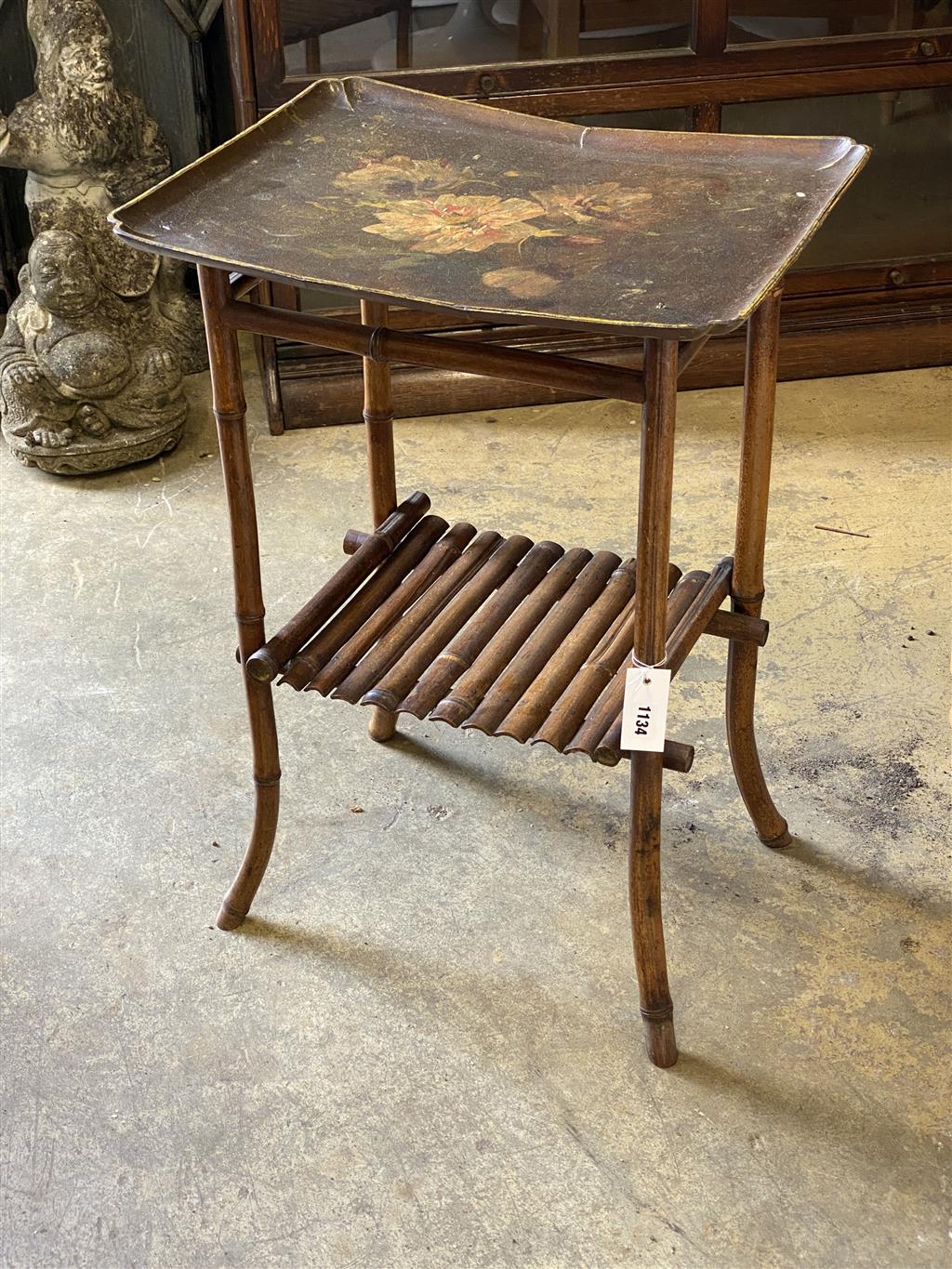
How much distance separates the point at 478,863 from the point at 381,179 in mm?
994

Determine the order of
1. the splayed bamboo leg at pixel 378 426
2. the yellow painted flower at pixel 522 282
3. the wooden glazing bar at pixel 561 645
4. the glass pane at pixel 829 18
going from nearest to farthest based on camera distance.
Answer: the yellow painted flower at pixel 522 282, the wooden glazing bar at pixel 561 645, the splayed bamboo leg at pixel 378 426, the glass pane at pixel 829 18

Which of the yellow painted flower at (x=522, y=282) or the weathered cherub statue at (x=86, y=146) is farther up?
the yellow painted flower at (x=522, y=282)

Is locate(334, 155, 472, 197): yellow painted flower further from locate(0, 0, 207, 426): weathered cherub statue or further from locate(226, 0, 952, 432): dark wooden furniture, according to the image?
locate(0, 0, 207, 426): weathered cherub statue

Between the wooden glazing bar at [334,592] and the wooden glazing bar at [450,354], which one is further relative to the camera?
the wooden glazing bar at [334,592]

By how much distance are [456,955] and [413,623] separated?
471 millimetres

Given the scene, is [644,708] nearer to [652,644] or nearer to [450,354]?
[652,644]

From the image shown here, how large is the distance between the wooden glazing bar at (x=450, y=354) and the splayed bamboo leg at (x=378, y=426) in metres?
0.34

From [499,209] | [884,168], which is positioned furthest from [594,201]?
[884,168]

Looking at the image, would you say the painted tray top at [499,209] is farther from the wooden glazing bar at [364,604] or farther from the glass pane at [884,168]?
the glass pane at [884,168]

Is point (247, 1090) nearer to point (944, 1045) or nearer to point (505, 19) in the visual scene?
point (944, 1045)

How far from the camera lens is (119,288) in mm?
3287

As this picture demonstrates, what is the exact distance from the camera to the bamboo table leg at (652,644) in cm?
147

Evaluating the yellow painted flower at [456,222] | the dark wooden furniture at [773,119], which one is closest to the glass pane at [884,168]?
the dark wooden furniture at [773,119]

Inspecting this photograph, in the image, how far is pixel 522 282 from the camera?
59.1 inches
